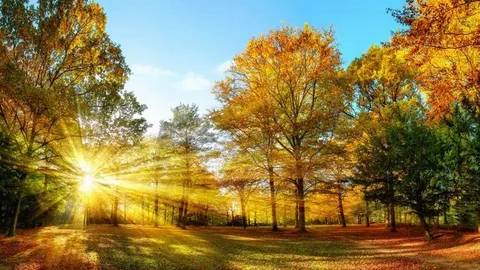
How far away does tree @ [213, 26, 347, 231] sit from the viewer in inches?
1289

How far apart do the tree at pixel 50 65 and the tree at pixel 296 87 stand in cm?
1203

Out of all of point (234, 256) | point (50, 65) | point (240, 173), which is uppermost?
point (50, 65)

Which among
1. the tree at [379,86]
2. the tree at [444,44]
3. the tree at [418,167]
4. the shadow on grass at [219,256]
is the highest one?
the tree at [379,86]

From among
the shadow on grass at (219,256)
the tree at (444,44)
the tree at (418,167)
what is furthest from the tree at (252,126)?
the tree at (444,44)

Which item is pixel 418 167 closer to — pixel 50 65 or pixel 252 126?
pixel 252 126

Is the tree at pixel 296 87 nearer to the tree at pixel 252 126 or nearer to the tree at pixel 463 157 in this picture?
the tree at pixel 252 126

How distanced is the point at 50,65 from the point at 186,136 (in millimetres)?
21951

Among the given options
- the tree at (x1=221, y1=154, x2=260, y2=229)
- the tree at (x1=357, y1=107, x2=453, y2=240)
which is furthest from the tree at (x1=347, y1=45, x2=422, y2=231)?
the tree at (x1=221, y1=154, x2=260, y2=229)

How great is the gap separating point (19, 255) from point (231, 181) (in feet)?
71.2

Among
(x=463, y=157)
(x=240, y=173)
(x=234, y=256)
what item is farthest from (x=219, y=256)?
(x=240, y=173)

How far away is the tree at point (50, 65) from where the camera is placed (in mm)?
21766

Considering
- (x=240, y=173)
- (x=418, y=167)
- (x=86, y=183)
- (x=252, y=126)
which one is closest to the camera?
(x=418, y=167)

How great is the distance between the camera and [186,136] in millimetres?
Answer: 45844

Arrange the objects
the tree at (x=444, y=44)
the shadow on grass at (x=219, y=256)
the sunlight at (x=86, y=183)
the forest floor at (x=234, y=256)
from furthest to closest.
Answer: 1. the sunlight at (x=86, y=183)
2. the shadow on grass at (x=219, y=256)
3. the forest floor at (x=234, y=256)
4. the tree at (x=444, y=44)
